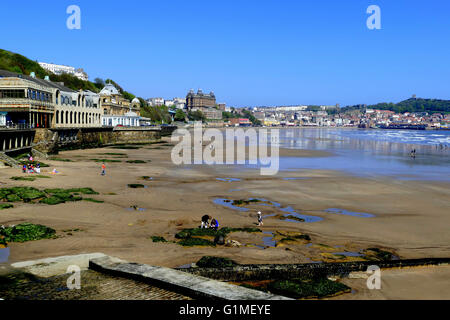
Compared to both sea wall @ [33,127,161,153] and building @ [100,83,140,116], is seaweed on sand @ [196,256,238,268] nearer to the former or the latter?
sea wall @ [33,127,161,153]

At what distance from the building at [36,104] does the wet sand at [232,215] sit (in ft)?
57.4

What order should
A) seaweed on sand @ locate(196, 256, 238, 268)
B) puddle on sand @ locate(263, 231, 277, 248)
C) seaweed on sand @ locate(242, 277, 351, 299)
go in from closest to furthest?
seaweed on sand @ locate(242, 277, 351, 299)
seaweed on sand @ locate(196, 256, 238, 268)
puddle on sand @ locate(263, 231, 277, 248)

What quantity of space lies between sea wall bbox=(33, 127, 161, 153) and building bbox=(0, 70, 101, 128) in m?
2.09

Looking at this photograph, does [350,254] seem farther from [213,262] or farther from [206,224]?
[206,224]

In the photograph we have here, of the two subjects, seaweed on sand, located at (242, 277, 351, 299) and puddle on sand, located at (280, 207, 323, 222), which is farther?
puddle on sand, located at (280, 207, 323, 222)

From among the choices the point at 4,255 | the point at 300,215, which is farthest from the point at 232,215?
the point at 4,255

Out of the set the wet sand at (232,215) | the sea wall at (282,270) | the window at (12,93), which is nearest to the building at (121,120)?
the window at (12,93)

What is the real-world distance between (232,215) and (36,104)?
45.7m

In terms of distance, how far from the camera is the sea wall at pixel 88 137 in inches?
2412

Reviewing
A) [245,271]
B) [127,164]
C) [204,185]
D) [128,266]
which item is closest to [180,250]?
[245,271]

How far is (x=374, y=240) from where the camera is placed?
77.1ft

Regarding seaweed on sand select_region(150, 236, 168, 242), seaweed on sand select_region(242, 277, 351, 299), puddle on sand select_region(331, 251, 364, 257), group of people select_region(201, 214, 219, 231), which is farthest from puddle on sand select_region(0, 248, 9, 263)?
puddle on sand select_region(331, 251, 364, 257)

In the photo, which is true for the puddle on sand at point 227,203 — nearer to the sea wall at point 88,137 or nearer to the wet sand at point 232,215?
the wet sand at point 232,215

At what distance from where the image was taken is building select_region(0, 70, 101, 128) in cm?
5800
